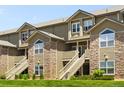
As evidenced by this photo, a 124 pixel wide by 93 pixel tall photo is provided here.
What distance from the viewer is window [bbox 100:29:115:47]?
107ft

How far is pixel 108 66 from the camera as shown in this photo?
1284 inches

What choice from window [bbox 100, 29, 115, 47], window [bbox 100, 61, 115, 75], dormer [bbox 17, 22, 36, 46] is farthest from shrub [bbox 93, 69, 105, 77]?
dormer [bbox 17, 22, 36, 46]

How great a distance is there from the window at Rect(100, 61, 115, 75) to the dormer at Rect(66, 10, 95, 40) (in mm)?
6705

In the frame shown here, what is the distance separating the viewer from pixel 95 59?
33469mm

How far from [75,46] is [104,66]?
884cm

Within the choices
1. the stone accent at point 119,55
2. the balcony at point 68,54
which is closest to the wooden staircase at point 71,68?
the balcony at point 68,54

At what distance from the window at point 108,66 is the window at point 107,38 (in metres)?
2.06

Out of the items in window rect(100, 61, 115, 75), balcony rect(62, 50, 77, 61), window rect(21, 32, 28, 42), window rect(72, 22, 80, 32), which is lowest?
window rect(100, 61, 115, 75)

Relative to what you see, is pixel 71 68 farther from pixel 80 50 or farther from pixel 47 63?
pixel 80 50

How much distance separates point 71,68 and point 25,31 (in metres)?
14.5

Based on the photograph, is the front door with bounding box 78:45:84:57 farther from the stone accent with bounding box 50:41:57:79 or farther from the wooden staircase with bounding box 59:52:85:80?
the stone accent with bounding box 50:41:57:79

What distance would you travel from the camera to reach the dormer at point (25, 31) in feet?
149

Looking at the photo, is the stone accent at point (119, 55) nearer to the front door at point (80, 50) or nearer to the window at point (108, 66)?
the window at point (108, 66)

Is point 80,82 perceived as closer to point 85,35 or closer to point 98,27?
point 98,27
